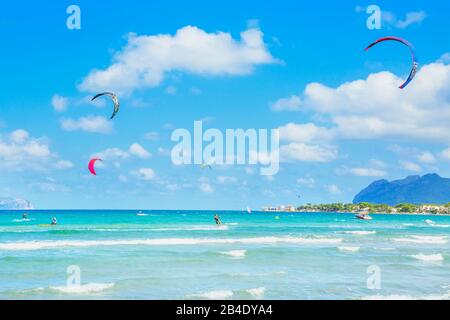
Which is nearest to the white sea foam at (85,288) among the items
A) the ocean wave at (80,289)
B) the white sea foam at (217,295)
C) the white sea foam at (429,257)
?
the ocean wave at (80,289)

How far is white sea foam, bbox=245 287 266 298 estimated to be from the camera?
1404cm

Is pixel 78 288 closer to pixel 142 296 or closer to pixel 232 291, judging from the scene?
pixel 142 296

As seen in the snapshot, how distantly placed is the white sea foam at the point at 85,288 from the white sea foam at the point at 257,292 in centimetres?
438

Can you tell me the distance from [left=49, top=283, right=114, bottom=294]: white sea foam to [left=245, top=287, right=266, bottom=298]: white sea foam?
4.38 m

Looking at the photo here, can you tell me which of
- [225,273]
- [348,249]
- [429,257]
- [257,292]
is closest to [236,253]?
[225,273]

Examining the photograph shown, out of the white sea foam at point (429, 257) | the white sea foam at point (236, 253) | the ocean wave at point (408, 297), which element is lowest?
the ocean wave at point (408, 297)

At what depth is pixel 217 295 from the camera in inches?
550

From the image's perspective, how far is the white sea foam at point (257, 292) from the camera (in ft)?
46.1

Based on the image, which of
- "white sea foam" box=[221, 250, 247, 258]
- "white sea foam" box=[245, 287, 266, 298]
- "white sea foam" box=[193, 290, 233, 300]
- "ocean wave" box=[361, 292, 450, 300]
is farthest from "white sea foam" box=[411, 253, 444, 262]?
"white sea foam" box=[193, 290, 233, 300]

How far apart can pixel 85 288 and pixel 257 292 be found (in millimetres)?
5251

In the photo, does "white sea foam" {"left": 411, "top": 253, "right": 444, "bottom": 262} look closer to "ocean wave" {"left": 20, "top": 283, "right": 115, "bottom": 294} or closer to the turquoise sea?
the turquoise sea

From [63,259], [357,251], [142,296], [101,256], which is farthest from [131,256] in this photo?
[357,251]

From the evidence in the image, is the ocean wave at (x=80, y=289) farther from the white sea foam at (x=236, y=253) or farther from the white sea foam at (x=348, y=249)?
the white sea foam at (x=348, y=249)

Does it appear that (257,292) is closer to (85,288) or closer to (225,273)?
(225,273)
